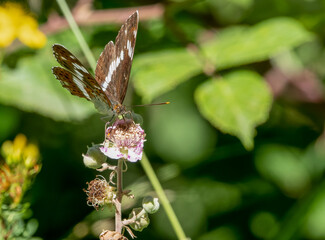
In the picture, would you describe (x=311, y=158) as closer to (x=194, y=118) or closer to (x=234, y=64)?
(x=194, y=118)

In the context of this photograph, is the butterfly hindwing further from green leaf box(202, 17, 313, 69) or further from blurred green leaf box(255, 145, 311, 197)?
blurred green leaf box(255, 145, 311, 197)

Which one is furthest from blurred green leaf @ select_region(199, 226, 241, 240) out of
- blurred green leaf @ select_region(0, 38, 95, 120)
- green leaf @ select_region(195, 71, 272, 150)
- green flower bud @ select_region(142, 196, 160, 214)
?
green flower bud @ select_region(142, 196, 160, 214)

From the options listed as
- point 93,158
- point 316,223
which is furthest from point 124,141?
point 316,223

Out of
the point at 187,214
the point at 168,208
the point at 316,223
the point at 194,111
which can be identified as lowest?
the point at 316,223

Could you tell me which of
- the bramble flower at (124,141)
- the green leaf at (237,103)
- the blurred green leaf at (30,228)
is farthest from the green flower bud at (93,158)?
the green leaf at (237,103)

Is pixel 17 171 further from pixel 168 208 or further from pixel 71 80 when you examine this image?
pixel 168 208

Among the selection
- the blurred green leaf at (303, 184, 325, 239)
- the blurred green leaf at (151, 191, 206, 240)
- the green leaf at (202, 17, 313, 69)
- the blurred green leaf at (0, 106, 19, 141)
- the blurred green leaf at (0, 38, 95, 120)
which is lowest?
the blurred green leaf at (303, 184, 325, 239)
